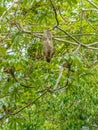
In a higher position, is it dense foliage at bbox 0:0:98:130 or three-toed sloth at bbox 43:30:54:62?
three-toed sloth at bbox 43:30:54:62

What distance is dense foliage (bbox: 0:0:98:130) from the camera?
155 centimetres

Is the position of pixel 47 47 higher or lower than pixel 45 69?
higher

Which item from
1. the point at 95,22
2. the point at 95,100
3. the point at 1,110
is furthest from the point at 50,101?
the point at 1,110

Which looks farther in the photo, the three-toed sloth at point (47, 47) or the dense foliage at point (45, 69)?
the dense foliage at point (45, 69)

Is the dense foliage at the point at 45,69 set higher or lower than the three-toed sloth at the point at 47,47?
lower

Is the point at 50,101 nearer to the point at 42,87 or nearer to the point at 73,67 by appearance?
the point at 42,87

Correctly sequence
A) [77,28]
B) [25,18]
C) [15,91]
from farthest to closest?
[77,28] → [25,18] → [15,91]

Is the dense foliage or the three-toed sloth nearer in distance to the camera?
the three-toed sloth

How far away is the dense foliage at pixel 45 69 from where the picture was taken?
1.55 meters

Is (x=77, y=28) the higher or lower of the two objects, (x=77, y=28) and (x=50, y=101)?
the higher

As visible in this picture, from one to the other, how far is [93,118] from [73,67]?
251 centimetres

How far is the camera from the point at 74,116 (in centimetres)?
378

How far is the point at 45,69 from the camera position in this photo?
84.3 inches

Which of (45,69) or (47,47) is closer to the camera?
(47,47)
